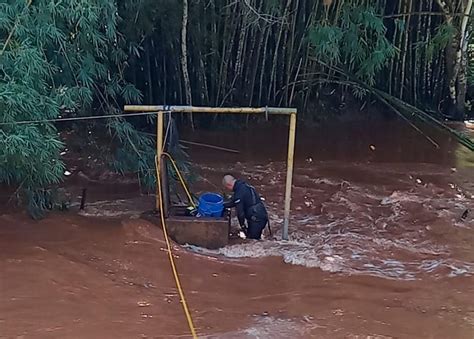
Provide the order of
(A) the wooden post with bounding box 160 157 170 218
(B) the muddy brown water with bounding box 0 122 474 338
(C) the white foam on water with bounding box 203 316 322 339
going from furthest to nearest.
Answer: (A) the wooden post with bounding box 160 157 170 218
(B) the muddy brown water with bounding box 0 122 474 338
(C) the white foam on water with bounding box 203 316 322 339

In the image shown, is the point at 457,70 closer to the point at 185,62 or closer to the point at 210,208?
the point at 185,62

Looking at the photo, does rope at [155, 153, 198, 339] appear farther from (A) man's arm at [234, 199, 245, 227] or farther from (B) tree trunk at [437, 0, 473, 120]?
(B) tree trunk at [437, 0, 473, 120]

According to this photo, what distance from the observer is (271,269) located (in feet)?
19.6

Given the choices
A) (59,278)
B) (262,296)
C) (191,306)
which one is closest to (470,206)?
(262,296)

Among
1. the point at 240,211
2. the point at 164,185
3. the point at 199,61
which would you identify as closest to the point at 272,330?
the point at 240,211

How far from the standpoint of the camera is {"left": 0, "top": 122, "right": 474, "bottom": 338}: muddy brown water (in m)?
4.92

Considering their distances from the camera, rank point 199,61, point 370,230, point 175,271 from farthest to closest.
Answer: point 199,61 → point 370,230 → point 175,271

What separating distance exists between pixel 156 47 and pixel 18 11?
4670mm

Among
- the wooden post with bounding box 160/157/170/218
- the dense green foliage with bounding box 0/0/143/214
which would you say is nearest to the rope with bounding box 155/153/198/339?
the wooden post with bounding box 160/157/170/218

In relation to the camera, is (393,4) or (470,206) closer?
(470,206)

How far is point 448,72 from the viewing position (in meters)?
12.1

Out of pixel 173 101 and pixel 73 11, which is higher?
pixel 73 11

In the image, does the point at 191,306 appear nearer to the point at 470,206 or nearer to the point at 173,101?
the point at 470,206

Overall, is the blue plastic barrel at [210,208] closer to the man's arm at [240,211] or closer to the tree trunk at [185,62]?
the man's arm at [240,211]
